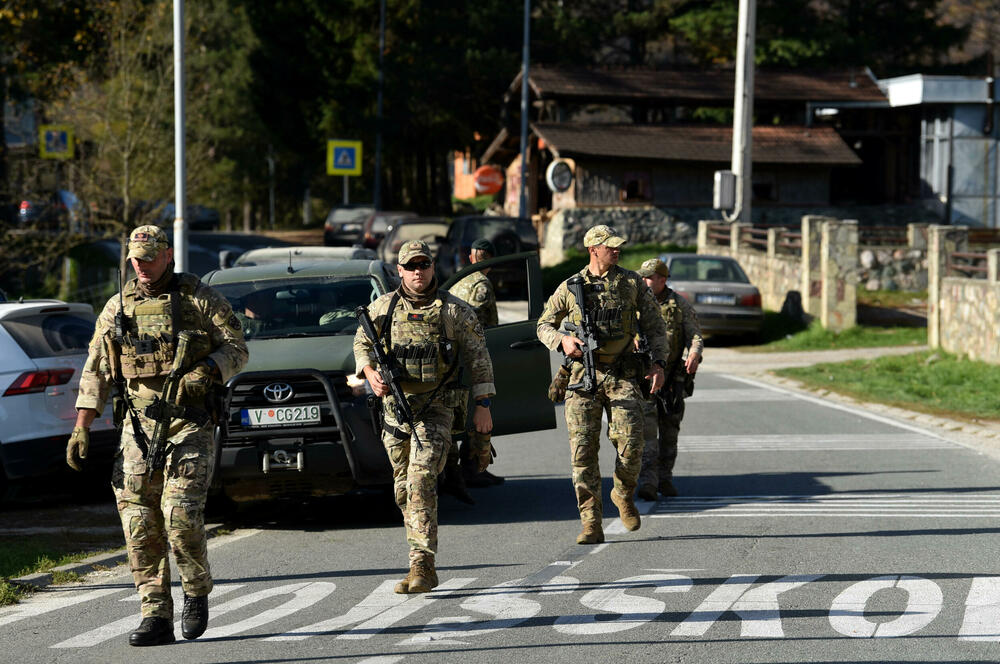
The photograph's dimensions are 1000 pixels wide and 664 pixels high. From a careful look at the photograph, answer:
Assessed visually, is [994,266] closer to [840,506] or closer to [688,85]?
[840,506]

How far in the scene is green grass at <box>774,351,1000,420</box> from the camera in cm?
1666

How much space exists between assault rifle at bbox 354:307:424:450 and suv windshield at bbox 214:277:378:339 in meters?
2.35

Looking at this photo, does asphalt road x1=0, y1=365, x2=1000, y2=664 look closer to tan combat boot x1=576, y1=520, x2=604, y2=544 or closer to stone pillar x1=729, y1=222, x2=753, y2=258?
tan combat boot x1=576, y1=520, x2=604, y2=544

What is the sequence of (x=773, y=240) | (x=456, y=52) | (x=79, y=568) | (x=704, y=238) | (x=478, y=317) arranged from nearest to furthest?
(x=79, y=568) → (x=478, y=317) → (x=773, y=240) → (x=704, y=238) → (x=456, y=52)

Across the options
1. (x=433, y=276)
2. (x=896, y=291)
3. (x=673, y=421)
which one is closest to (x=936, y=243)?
(x=896, y=291)

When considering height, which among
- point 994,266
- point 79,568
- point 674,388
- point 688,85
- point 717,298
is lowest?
point 79,568

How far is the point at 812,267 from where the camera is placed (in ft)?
84.3

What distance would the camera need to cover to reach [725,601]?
280 inches

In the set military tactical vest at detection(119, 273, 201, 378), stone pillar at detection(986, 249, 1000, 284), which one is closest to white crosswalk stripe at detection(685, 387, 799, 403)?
stone pillar at detection(986, 249, 1000, 284)

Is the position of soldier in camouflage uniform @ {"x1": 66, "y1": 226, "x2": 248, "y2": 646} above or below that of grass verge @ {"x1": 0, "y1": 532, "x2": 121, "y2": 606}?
above

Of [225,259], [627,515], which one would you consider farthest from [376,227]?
[627,515]

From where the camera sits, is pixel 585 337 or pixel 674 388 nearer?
pixel 585 337

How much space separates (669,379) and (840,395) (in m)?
8.22

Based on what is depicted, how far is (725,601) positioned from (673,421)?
381 cm
